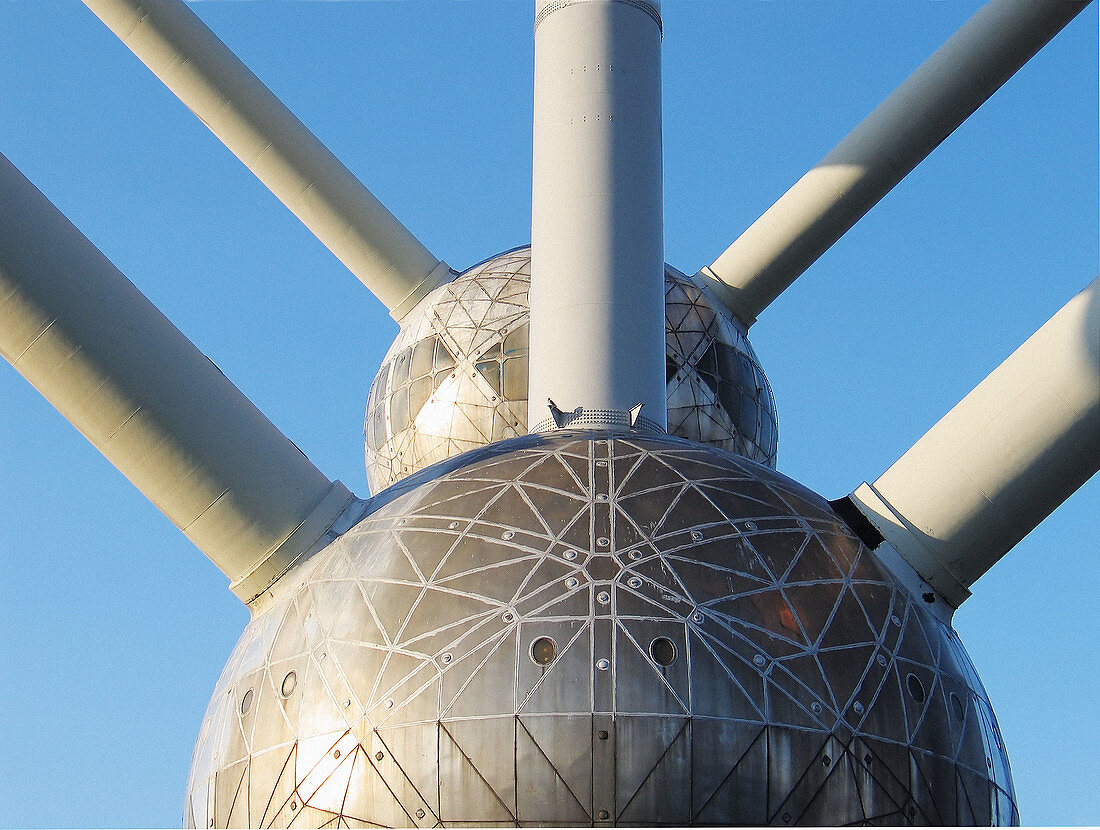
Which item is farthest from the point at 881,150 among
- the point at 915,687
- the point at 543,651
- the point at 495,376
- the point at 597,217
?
the point at 543,651

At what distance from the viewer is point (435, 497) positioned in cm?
1131

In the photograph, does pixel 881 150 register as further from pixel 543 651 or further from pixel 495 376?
pixel 543 651

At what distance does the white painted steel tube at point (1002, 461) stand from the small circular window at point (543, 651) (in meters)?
3.23

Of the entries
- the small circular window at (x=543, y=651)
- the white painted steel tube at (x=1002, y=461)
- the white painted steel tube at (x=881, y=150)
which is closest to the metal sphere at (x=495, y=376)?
the white painted steel tube at (x=881, y=150)

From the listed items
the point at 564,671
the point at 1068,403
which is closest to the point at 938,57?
the point at 1068,403

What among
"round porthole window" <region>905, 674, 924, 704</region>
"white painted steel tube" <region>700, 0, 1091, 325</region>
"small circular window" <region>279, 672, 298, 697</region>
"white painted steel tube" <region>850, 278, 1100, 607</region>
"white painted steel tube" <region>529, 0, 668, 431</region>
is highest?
"white painted steel tube" <region>700, 0, 1091, 325</region>

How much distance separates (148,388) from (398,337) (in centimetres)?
851

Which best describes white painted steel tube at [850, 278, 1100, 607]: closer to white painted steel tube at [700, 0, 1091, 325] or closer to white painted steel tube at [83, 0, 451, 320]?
white painted steel tube at [700, 0, 1091, 325]

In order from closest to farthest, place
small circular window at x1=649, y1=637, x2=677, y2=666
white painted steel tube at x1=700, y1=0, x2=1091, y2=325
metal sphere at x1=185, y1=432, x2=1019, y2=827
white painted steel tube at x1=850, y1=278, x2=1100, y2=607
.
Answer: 1. metal sphere at x1=185, y1=432, x2=1019, y2=827
2. small circular window at x1=649, y1=637, x2=677, y2=666
3. white painted steel tube at x1=850, y1=278, x2=1100, y2=607
4. white painted steel tube at x1=700, y1=0, x2=1091, y2=325

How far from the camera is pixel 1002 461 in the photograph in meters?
11.8

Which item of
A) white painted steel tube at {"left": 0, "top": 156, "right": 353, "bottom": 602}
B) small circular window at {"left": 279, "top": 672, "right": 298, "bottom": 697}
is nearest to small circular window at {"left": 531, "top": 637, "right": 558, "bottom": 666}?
small circular window at {"left": 279, "top": 672, "right": 298, "bottom": 697}

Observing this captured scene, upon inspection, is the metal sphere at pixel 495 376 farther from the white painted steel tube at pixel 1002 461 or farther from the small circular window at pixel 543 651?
the small circular window at pixel 543 651

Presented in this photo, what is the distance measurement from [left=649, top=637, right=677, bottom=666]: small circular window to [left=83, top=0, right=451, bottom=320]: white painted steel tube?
35.6ft

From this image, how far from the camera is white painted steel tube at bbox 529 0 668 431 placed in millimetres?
13297
